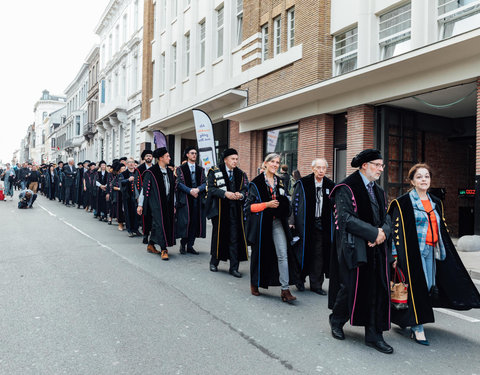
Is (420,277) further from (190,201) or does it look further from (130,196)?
(130,196)

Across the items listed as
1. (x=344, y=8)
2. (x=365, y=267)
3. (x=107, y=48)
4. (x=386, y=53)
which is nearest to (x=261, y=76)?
(x=344, y=8)

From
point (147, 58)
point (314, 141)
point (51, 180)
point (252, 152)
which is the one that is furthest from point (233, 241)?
point (147, 58)

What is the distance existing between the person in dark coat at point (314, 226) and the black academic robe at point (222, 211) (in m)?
1.20

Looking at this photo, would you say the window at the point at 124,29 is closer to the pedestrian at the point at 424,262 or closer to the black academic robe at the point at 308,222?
the black academic robe at the point at 308,222

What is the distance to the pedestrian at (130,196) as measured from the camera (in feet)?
38.0

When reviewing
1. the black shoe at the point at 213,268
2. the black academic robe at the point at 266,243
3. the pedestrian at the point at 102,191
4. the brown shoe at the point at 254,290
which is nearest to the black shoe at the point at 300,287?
the black academic robe at the point at 266,243

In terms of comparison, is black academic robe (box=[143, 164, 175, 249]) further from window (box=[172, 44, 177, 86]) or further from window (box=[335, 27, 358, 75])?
window (box=[172, 44, 177, 86])

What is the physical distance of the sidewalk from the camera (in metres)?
7.36

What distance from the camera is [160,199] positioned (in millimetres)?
8547

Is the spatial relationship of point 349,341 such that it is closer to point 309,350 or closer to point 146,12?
point 309,350

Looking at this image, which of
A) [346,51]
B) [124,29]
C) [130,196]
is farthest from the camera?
[124,29]

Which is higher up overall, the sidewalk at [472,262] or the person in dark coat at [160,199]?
the person in dark coat at [160,199]

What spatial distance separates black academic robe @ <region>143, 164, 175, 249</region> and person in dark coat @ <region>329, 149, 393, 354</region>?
4.80 meters

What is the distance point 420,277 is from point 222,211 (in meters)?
3.56
